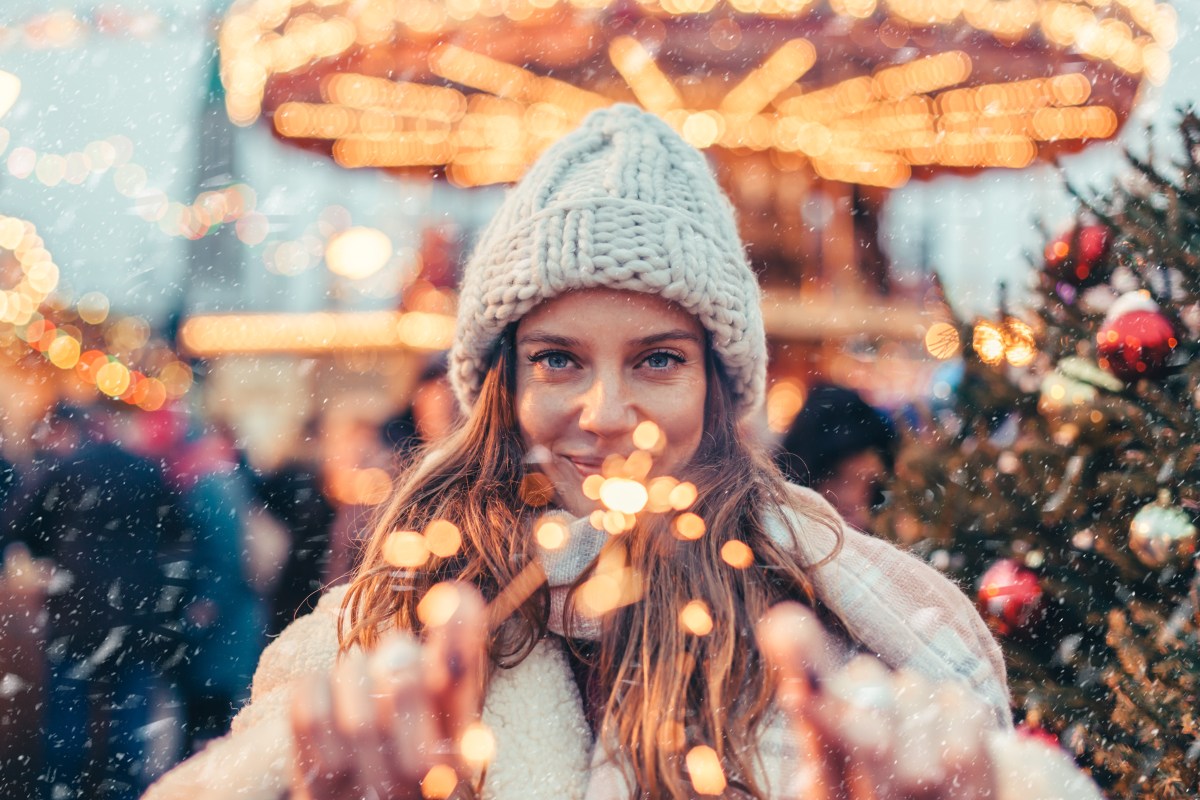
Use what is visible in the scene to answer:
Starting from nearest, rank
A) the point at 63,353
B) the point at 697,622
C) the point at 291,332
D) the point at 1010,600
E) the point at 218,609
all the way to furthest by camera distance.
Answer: the point at 697,622, the point at 1010,600, the point at 218,609, the point at 63,353, the point at 291,332

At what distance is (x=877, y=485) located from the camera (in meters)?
2.76

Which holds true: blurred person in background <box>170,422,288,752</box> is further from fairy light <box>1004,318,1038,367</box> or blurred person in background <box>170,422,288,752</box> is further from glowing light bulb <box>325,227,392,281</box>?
glowing light bulb <box>325,227,392,281</box>

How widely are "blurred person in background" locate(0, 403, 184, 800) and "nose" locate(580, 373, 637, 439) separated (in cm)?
180

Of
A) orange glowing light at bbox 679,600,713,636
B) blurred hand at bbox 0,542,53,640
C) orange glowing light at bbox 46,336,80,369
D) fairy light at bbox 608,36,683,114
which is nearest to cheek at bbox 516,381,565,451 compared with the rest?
orange glowing light at bbox 679,600,713,636

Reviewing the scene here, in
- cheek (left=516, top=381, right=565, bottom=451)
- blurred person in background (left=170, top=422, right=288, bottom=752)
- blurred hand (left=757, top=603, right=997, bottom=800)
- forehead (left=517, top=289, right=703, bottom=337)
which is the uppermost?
forehead (left=517, top=289, right=703, bottom=337)

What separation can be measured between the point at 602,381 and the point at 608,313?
104 mm

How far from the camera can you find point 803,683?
1.02 meters

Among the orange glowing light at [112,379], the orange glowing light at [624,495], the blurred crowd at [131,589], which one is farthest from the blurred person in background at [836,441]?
the orange glowing light at [112,379]

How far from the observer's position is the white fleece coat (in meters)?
1.07

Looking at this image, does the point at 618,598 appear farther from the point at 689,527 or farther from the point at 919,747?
the point at 919,747

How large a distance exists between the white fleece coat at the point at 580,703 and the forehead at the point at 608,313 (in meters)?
0.41

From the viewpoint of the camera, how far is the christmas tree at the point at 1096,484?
153 centimetres

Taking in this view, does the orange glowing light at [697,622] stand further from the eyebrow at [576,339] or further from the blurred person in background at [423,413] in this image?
the blurred person in background at [423,413]

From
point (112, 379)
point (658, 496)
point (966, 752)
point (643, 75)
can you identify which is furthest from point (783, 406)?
point (112, 379)
